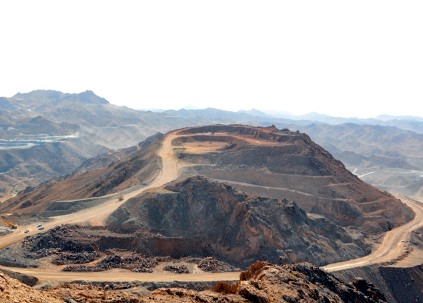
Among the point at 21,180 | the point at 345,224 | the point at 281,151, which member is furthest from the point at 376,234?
the point at 21,180

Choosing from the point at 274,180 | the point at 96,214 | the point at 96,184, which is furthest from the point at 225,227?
the point at 96,184

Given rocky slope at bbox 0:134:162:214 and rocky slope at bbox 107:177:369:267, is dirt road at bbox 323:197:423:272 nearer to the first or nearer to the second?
rocky slope at bbox 107:177:369:267

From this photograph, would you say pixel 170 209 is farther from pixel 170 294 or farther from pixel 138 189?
pixel 170 294

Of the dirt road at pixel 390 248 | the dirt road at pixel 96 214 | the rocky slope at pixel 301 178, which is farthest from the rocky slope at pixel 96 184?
the dirt road at pixel 390 248

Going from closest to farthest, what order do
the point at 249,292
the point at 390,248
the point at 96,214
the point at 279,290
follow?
the point at 249,292 < the point at 279,290 < the point at 96,214 < the point at 390,248

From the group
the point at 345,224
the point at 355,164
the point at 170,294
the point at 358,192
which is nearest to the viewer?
the point at 170,294

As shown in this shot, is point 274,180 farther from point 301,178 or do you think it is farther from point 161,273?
point 161,273
